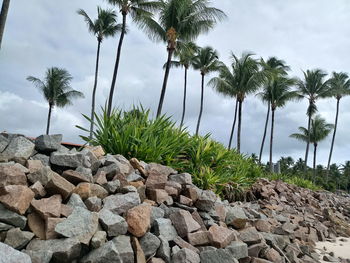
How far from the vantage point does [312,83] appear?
3666 centimetres

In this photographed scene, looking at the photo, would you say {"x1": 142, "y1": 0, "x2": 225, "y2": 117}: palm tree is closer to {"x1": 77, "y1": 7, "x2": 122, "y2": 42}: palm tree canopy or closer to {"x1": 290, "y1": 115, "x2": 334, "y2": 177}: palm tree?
{"x1": 77, "y1": 7, "x2": 122, "y2": 42}: palm tree canopy

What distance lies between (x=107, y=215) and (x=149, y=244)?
17.7 inches

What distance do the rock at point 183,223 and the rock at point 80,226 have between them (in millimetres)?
919

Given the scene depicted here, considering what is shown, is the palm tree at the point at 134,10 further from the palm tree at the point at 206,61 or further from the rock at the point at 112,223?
the rock at the point at 112,223

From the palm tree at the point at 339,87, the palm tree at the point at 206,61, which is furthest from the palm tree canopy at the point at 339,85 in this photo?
the palm tree at the point at 206,61

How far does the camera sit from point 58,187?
321cm

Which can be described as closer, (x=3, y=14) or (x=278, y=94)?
(x=3, y=14)

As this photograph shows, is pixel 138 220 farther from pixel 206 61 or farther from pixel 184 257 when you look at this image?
pixel 206 61

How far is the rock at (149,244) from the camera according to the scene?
10.4 ft

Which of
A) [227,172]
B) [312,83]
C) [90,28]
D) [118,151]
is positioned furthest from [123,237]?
[312,83]

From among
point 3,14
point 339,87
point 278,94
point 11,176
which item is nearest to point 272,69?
point 278,94

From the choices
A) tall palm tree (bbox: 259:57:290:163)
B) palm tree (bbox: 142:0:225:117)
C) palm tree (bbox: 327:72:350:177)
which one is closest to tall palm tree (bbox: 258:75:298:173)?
tall palm tree (bbox: 259:57:290:163)

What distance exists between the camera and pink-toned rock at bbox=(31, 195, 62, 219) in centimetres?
296

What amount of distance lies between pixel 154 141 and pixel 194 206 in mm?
1371
